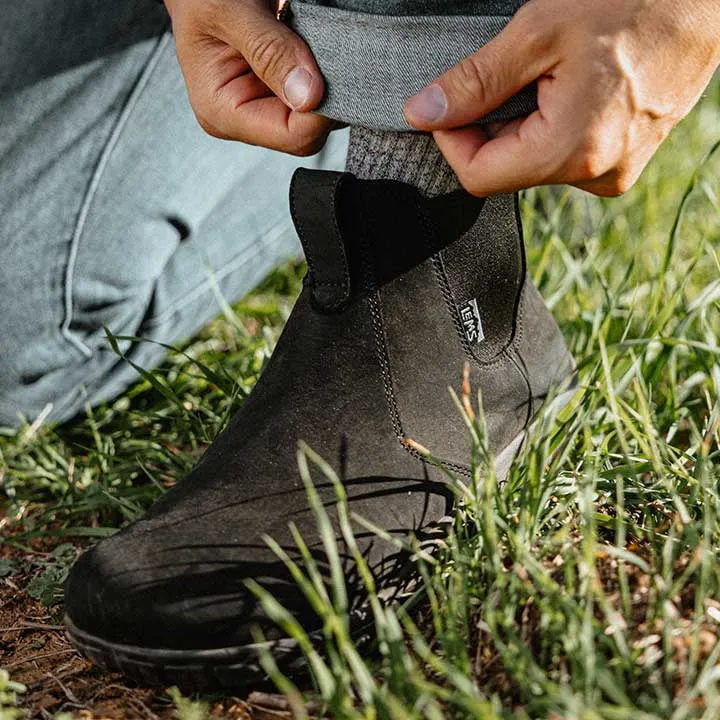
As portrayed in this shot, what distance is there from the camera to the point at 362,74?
1.12 metres

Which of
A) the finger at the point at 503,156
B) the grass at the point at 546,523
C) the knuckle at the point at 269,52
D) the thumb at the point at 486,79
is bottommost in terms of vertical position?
the grass at the point at 546,523

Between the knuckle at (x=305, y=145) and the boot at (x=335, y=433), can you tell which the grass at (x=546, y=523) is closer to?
the boot at (x=335, y=433)

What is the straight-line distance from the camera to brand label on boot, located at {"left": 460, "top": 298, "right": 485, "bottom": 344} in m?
1.22

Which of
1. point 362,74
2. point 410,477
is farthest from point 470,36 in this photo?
point 410,477

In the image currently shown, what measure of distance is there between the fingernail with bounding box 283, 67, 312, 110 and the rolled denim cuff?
0.08ft

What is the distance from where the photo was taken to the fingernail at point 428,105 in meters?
1.04

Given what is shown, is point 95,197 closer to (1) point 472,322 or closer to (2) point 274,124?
(2) point 274,124

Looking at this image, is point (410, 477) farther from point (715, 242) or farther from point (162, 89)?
point (715, 242)

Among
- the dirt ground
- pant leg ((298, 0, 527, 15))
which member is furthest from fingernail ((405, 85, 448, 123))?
the dirt ground

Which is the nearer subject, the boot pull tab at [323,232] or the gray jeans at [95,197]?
the boot pull tab at [323,232]

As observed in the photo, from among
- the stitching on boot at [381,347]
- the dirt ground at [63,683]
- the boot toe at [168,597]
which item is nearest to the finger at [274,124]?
the stitching on boot at [381,347]

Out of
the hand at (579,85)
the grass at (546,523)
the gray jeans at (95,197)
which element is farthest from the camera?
the gray jeans at (95,197)

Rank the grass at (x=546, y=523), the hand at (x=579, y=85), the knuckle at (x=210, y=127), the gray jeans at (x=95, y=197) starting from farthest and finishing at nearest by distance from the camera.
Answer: the gray jeans at (x=95, y=197) < the knuckle at (x=210, y=127) < the hand at (x=579, y=85) < the grass at (x=546, y=523)

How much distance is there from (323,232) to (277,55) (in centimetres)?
22
